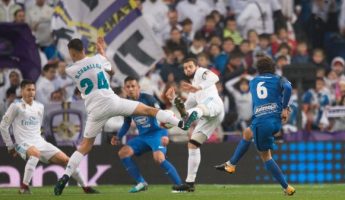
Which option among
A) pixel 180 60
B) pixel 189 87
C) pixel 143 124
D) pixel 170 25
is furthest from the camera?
pixel 170 25

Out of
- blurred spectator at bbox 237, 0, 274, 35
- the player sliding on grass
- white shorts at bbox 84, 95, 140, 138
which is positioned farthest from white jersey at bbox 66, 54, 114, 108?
blurred spectator at bbox 237, 0, 274, 35

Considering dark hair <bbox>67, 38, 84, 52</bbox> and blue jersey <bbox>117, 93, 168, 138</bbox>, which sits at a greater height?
dark hair <bbox>67, 38, 84, 52</bbox>

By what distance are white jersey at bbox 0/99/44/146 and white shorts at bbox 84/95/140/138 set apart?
2.09 metres

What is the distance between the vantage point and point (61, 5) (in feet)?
82.7

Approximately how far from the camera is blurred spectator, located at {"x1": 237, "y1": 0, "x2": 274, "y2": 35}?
2830cm

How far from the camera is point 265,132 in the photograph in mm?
18266

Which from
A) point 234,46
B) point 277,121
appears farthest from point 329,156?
point 277,121

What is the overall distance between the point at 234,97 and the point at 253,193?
6678mm

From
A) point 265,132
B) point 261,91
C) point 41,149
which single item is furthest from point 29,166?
point 261,91

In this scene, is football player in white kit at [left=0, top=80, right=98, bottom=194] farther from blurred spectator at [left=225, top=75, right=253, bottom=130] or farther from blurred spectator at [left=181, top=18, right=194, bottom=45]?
blurred spectator at [left=181, top=18, right=194, bottom=45]

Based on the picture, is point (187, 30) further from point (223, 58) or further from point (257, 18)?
point (257, 18)

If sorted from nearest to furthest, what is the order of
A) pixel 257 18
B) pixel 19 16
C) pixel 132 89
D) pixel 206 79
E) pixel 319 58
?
pixel 206 79, pixel 132 89, pixel 19 16, pixel 319 58, pixel 257 18

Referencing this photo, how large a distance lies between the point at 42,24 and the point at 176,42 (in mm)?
3115

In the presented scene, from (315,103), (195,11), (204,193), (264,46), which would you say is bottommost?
(204,193)
